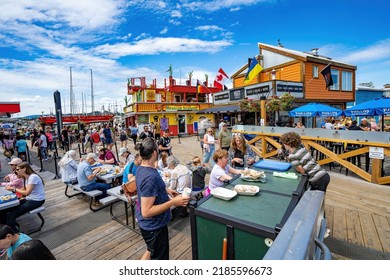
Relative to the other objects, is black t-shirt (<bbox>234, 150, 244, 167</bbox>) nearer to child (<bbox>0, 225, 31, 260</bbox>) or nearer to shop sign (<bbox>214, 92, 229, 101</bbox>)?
child (<bbox>0, 225, 31, 260</bbox>)

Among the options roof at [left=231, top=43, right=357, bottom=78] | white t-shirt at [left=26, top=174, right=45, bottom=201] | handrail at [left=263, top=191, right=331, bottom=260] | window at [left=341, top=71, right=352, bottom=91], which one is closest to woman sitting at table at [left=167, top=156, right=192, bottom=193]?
white t-shirt at [left=26, top=174, right=45, bottom=201]

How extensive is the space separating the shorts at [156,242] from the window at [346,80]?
19187mm

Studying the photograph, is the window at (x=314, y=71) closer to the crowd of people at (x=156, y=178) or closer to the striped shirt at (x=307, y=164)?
the crowd of people at (x=156, y=178)

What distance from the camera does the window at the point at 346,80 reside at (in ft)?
52.7

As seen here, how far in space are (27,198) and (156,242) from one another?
339 centimetres

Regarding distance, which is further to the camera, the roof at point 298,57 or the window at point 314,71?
the window at point 314,71

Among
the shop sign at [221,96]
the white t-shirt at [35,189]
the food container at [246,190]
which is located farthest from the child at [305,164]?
the shop sign at [221,96]

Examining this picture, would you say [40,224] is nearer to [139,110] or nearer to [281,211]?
[281,211]

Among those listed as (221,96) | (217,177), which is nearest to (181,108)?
(221,96)

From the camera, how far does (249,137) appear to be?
1041 centimetres

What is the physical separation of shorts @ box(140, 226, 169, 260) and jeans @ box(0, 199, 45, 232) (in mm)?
3133

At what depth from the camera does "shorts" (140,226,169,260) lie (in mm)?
2117

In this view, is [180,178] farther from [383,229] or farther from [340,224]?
[383,229]
